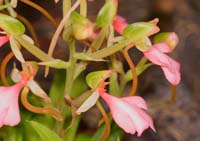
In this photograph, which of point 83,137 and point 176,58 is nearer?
point 83,137

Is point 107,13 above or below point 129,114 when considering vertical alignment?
above

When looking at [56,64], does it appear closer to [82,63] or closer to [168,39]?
[82,63]

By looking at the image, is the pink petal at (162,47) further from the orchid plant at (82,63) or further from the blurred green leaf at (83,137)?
the blurred green leaf at (83,137)

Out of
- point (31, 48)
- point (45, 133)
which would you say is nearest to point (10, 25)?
point (31, 48)

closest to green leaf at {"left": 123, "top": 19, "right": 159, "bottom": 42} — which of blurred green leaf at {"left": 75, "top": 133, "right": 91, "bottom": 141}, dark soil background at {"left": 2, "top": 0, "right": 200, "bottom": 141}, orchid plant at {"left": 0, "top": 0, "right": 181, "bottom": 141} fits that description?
orchid plant at {"left": 0, "top": 0, "right": 181, "bottom": 141}

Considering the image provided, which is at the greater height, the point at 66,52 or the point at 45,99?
the point at 45,99

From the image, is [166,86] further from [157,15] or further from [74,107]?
[74,107]

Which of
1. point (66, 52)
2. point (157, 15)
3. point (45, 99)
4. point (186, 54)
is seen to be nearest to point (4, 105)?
point (45, 99)
